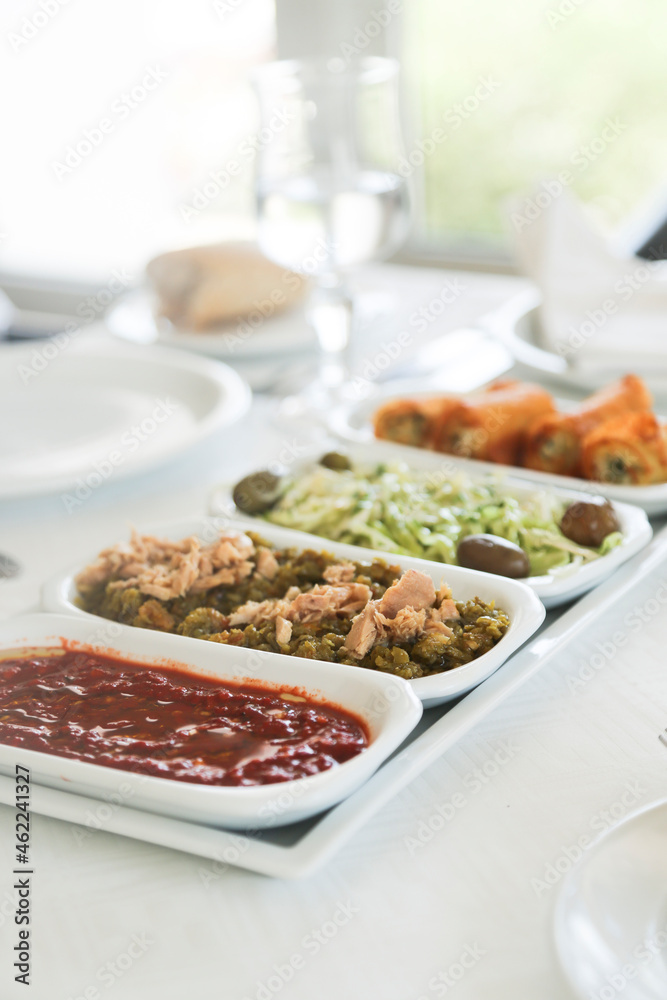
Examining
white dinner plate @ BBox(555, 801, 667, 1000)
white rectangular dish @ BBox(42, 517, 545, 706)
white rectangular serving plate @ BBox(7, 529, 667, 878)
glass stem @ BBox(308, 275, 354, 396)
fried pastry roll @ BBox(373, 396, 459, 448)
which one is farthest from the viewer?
glass stem @ BBox(308, 275, 354, 396)

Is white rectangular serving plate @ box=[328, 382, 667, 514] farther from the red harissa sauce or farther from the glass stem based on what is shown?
the red harissa sauce

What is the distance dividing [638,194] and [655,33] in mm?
904

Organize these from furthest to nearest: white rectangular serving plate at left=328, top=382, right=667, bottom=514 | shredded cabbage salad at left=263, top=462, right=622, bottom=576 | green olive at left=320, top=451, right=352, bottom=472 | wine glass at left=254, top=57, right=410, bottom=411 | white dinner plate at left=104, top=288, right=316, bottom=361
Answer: white dinner plate at left=104, top=288, right=316, bottom=361
wine glass at left=254, top=57, right=410, bottom=411
green olive at left=320, top=451, right=352, bottom=472
white rectangular serving plate at left=328, top=382, right=667, bottom=514
shredded cabbage salad at left=263, top=462, right=622, bottom=576

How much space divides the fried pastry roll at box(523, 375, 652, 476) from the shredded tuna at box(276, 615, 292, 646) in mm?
719

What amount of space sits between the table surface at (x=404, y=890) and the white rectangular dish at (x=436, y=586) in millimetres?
92

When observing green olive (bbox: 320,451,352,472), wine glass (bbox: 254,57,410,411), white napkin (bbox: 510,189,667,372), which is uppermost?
wine glass (bbox: 254,57,410,411)

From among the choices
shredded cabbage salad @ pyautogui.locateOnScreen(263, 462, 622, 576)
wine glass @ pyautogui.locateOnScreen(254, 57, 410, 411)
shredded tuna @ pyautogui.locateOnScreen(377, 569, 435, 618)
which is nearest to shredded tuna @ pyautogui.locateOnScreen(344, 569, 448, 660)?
shredded tuna @ pyautogui.locateOnScreen(377, 569, 435, 618)

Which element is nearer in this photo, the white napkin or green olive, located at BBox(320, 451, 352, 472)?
green olive, located at BBox(320, 451, 352, 472)

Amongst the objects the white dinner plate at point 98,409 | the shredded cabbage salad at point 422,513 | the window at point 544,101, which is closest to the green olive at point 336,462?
the shredded cabbage salad at point 422,513

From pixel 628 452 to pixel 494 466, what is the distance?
0.21 metres

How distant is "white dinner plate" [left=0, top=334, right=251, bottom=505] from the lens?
1814 millimetres

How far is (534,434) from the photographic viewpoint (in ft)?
5.83

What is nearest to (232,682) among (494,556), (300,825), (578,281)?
(300,825)

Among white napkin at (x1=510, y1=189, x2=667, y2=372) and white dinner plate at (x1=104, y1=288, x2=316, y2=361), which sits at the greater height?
white napkin at (x1=510, y1=189, x2=667, y2=372)
